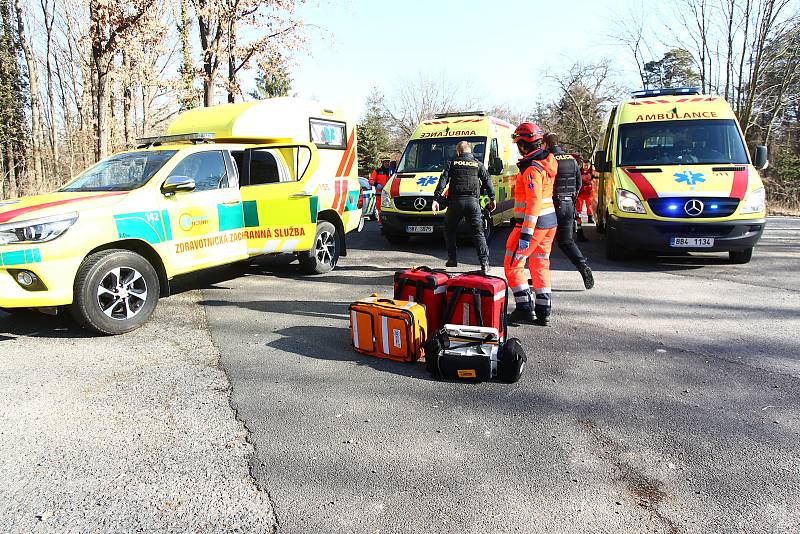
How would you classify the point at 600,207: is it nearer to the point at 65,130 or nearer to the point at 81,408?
the point at 81,408

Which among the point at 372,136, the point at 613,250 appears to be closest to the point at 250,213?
the point at 613,250

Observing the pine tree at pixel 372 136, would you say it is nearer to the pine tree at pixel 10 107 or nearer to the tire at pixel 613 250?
the pine tree at pixel 10 107

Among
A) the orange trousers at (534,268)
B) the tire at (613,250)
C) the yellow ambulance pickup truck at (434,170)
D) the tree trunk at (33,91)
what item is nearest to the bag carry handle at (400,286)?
the orange trousers at (534,268)

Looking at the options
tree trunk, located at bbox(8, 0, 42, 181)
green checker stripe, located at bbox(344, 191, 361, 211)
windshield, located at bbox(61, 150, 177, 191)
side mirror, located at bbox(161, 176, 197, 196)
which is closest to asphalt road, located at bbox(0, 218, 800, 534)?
side mirror, located at bbox(161, 176, 197, 196)

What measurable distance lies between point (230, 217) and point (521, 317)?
3.50 meters

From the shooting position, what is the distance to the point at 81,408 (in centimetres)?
378

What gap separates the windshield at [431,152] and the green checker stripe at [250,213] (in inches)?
191

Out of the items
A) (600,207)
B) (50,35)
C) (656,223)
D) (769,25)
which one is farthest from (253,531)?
(50,35)

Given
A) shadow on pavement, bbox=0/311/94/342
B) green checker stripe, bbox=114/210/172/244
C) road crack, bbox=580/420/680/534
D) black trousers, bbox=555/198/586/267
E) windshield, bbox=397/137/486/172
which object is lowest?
road crack, bbox=580/420/680/534

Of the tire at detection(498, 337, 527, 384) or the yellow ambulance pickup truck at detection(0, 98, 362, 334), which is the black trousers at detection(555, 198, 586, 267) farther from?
the yellow ambulance pickup truck at detection(0, 98, 362, 334)

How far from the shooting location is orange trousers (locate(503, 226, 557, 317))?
5594 millimetres

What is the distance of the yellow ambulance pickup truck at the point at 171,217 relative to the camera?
16.0 ft

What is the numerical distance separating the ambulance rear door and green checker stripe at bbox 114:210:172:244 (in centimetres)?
121

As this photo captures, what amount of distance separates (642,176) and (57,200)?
7527 millimetres
